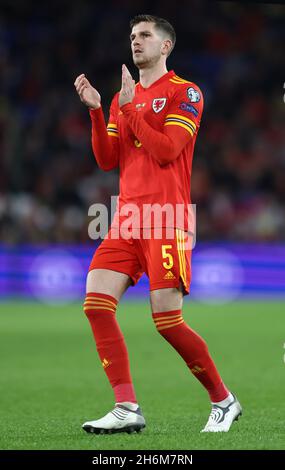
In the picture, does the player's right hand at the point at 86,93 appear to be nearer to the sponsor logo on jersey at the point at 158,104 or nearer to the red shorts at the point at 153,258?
the sponsor logo on jersey at the point at 158,104

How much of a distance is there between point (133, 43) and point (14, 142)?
13.0 m

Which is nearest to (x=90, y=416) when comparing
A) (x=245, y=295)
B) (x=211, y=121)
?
(x=245, y=295)

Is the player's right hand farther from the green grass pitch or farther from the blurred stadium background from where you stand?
the blurred stadium background

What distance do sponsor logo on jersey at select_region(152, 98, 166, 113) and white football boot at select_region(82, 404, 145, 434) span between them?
1667mm

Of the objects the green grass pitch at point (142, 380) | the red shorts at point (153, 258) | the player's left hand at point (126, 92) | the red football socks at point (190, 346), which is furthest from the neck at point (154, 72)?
the green grass pitch at point (142, 380)

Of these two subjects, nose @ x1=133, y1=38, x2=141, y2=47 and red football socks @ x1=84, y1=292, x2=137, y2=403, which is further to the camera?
nose @ x1=133, y1=38, x2=141, y2=47

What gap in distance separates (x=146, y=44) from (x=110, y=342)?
1670 millimetres

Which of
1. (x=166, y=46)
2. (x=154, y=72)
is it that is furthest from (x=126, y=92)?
(x=166, y=46)

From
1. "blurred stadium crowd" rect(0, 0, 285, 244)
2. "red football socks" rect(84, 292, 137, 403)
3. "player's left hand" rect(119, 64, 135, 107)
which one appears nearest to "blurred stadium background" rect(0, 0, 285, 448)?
"blurred stadium crowd" rect(0, 0, 285, 244)

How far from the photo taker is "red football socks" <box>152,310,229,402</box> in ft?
17.5

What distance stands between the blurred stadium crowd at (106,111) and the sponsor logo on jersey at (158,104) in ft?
36.8

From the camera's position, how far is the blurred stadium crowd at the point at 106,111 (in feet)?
58.9

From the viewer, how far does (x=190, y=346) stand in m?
5.38

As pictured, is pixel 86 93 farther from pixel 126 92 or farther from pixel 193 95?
pixel 193 95
